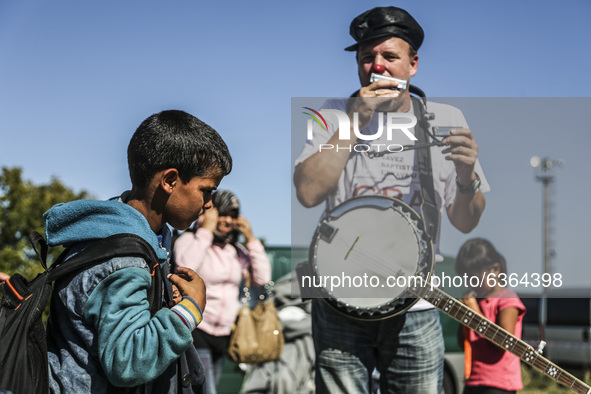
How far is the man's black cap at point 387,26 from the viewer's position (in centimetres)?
280

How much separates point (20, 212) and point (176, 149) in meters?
9.61

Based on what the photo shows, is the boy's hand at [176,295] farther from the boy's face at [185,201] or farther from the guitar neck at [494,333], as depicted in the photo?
the guitar neck at [494,333]

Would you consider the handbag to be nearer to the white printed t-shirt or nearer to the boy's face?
the white printed t-shirt

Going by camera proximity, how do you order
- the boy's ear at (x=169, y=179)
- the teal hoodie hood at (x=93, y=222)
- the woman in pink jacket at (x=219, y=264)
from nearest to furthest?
the teal hoodie hood at (x=93, y=222) < the boy's ear at (x=169, y=179) < the woman in pink jacket at (x=219, y=264)

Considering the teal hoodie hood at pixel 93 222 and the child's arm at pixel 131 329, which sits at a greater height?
the teal hoodie hood at pixel 93 222

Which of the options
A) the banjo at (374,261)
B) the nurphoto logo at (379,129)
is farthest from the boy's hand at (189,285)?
the nurphoto logo at (379,129)

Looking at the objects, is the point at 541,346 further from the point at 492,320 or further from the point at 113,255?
the point at 113,255

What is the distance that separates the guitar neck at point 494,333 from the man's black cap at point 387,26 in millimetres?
1046

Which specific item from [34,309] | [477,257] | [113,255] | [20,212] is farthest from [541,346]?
[20,212]

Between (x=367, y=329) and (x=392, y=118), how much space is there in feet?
2.84

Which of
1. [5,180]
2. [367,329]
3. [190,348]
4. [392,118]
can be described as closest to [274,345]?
[367,329]

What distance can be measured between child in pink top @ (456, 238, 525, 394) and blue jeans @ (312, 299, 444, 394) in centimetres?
42

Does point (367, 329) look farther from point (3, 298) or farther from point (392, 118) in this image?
point (3, 298)

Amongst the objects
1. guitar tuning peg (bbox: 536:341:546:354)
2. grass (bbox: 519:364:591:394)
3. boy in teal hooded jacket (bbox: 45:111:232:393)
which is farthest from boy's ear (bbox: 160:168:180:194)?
grass (bbox: 519:364:591:394)
